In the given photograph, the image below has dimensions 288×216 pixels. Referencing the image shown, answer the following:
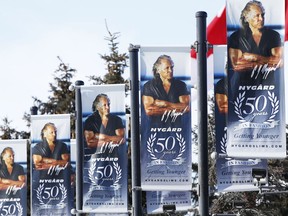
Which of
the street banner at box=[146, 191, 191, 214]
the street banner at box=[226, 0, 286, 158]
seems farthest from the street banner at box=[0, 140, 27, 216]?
the street banner at box=[226, 0, 286, 158]

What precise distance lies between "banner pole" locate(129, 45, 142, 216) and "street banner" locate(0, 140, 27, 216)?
661 centimetres

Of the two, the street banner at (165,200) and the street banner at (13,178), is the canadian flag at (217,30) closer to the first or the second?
the street banner at (165,200)

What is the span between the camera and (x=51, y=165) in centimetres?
2628

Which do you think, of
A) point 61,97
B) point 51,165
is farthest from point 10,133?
point 51,165

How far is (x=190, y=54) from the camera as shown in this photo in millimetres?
20281

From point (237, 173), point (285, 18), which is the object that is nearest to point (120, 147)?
point (237, 173)

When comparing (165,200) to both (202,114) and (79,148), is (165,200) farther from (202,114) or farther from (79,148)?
(202,114)

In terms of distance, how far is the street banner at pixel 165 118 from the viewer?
19.9 meters

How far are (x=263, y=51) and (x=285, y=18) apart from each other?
116cm

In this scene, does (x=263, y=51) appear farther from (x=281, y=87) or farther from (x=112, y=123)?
(x=112, y=123)

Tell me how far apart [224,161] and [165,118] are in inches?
57.7

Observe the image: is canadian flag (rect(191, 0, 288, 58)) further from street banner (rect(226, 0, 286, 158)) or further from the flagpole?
the flagpole

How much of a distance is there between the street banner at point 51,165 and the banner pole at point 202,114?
787 cm

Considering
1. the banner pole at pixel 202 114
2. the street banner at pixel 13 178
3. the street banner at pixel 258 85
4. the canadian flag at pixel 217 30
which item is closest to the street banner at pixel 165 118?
the canadian flag at pixel 217 30
